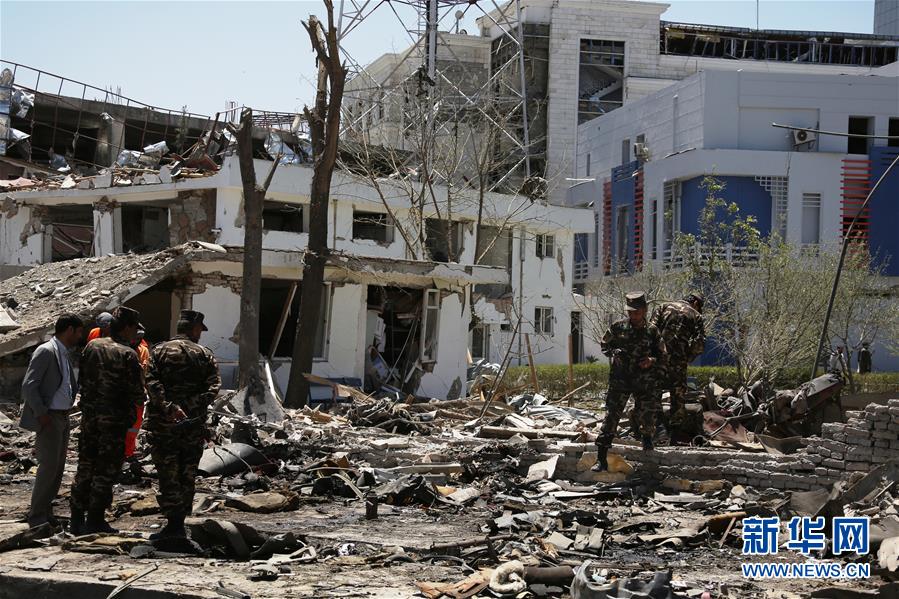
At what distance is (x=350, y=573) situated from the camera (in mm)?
7250

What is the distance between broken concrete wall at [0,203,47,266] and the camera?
30609mm

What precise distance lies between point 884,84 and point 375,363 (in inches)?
1166

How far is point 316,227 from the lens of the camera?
19.3 meters

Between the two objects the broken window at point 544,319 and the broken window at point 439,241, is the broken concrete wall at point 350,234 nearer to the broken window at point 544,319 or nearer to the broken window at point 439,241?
the broken window at point 439,241

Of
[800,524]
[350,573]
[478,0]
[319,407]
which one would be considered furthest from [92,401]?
A: [478,0]

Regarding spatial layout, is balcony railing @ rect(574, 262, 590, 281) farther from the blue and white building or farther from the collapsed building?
the collapsed building

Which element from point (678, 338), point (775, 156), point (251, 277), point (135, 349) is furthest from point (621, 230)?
point (135, 349)

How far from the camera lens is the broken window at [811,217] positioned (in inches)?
1657

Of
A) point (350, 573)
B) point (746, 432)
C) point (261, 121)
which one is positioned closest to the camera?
point (350, 573)

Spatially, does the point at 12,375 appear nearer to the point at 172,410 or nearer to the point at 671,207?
the point at 172,410

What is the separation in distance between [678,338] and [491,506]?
3200 mm

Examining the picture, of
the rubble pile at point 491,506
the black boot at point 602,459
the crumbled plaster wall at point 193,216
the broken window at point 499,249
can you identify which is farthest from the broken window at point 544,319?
the black boot at point 602,459

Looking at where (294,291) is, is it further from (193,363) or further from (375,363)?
(193,363)

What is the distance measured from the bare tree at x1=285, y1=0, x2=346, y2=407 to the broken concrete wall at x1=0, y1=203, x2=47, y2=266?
1449 cm
